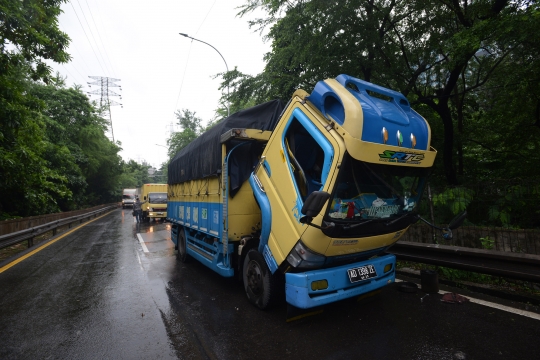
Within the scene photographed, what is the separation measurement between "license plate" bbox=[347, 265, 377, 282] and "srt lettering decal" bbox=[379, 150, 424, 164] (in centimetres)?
141

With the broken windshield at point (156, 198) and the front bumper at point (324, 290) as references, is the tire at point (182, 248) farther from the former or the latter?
the broken windshield at point (156, 198)

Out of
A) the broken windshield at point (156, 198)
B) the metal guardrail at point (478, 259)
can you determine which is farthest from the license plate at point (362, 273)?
the broken windshield at point (156, 198)

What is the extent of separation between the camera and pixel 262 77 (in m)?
11.4

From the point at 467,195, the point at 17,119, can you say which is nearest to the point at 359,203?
the point at 467,195

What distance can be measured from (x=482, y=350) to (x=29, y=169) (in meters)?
15.3

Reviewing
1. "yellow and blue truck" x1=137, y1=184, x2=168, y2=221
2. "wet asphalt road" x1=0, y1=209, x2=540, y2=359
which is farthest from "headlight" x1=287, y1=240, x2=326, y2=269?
"yellow and blue truck" x1=137, y1=184, x2=168, y2=221

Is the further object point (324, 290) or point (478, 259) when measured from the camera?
point (478, 259)

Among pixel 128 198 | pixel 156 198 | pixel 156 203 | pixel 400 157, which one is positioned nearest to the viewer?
pixel 400 157

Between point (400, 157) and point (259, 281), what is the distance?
8.13ft

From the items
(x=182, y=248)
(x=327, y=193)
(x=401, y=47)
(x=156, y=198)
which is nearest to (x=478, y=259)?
(x=327, y=193)

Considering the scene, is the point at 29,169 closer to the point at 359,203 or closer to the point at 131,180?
the point at 359,203

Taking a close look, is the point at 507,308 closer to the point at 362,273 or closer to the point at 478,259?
the point at 478,259

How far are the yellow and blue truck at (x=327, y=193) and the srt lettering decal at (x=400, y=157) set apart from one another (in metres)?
0.01

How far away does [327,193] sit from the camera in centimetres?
275
